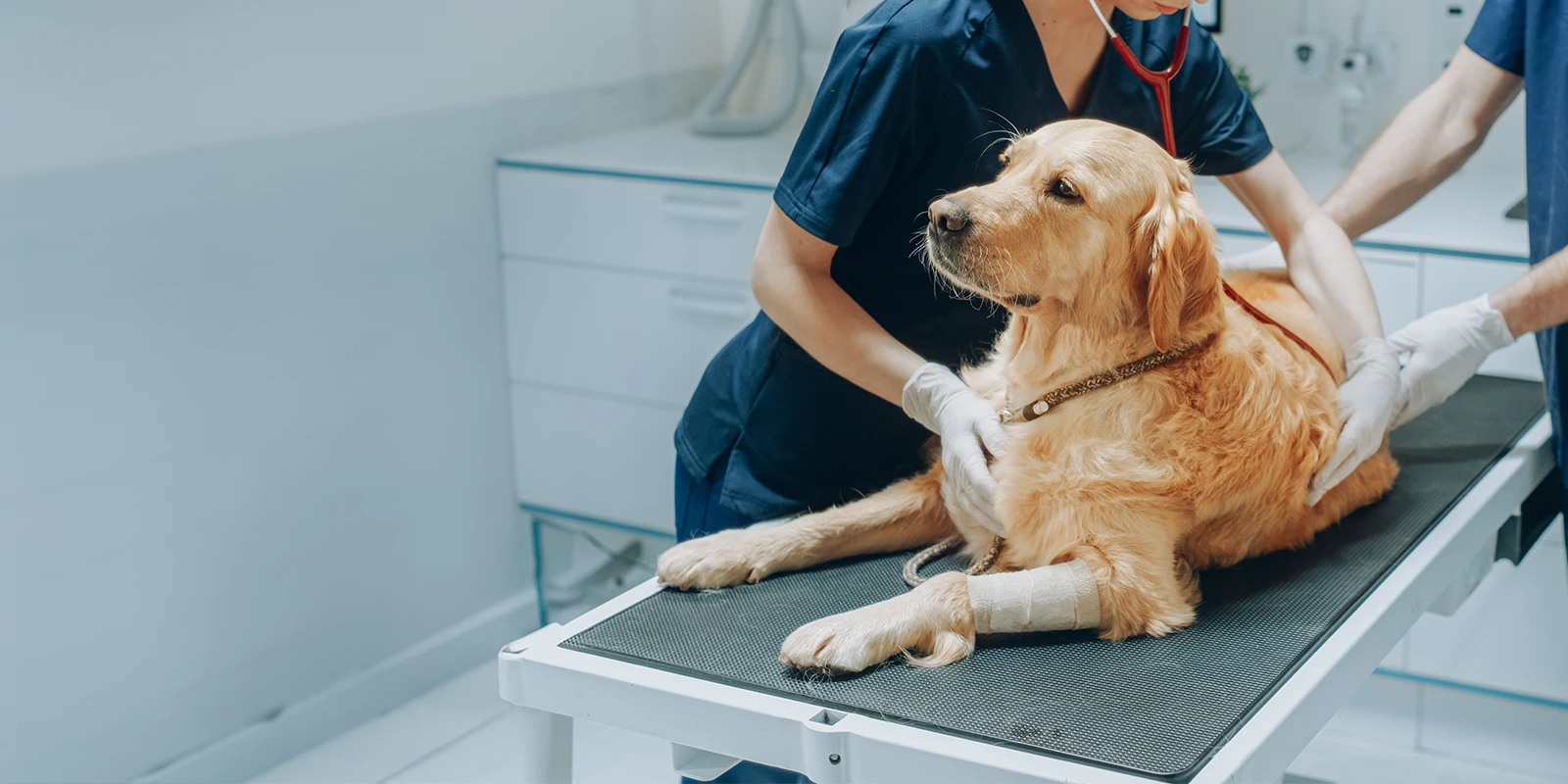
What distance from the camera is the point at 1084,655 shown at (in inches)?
45.6

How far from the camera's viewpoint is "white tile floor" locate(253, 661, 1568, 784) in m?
2.39

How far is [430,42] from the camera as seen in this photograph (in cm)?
259

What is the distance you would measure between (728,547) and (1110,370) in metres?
0.39

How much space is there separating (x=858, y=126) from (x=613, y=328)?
155cm

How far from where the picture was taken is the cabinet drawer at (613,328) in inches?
106

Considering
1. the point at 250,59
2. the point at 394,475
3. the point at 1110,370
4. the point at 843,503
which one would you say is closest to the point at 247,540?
the point at 394,475

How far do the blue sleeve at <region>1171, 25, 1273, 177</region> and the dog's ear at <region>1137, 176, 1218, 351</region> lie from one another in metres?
0.29

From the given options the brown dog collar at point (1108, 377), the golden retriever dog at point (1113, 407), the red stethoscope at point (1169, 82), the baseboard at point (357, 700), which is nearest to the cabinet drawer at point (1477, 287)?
the red stethoscope at point (1169, 82)

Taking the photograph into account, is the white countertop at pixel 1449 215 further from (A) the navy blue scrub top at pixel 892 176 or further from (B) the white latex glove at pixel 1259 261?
(A) the navy blue scrub top at pixel 892 176

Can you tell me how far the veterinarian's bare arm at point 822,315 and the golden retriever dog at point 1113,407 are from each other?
0.42ft

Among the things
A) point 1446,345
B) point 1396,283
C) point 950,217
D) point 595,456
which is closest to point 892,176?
point 950,217

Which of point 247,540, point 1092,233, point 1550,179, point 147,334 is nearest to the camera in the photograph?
point 1092,233

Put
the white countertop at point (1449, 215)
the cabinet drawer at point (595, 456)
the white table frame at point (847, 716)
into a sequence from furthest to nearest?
the cabinet drawer at point (595, 456) → the white countertop at point (1449, 215) → the white table frame at point (847, 716)

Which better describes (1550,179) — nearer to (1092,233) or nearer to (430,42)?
(1092,233)
